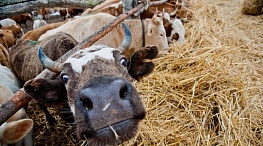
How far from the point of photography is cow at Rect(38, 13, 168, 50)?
447 centimetres

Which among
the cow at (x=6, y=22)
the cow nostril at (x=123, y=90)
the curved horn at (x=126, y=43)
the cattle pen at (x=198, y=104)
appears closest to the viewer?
the cow nostril at (x=123, y=90)

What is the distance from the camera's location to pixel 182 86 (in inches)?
142

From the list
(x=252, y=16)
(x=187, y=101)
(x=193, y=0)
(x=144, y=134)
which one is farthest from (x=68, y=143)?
(x=193, y=0)

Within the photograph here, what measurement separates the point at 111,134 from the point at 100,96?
26 cm

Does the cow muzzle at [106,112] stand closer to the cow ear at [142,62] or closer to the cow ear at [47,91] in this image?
the cow ear at [47,91]

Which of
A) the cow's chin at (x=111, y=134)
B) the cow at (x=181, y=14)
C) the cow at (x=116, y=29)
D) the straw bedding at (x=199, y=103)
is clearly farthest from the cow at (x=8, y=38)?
the cow's chin at (x=111, y=134)

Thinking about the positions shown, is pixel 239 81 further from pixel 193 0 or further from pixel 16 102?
pixel 193 0

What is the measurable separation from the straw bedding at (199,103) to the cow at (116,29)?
0.56 m

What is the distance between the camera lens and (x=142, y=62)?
2.48m

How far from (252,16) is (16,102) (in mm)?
8639

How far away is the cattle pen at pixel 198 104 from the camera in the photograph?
287 centimetres

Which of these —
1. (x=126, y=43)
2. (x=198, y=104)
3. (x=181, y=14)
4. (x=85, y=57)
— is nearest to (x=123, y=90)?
(x=85, y=57)

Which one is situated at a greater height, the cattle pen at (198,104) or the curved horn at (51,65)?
the curved horn at (51,65)

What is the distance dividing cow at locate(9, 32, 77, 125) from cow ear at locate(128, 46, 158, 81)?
0.89 metres
